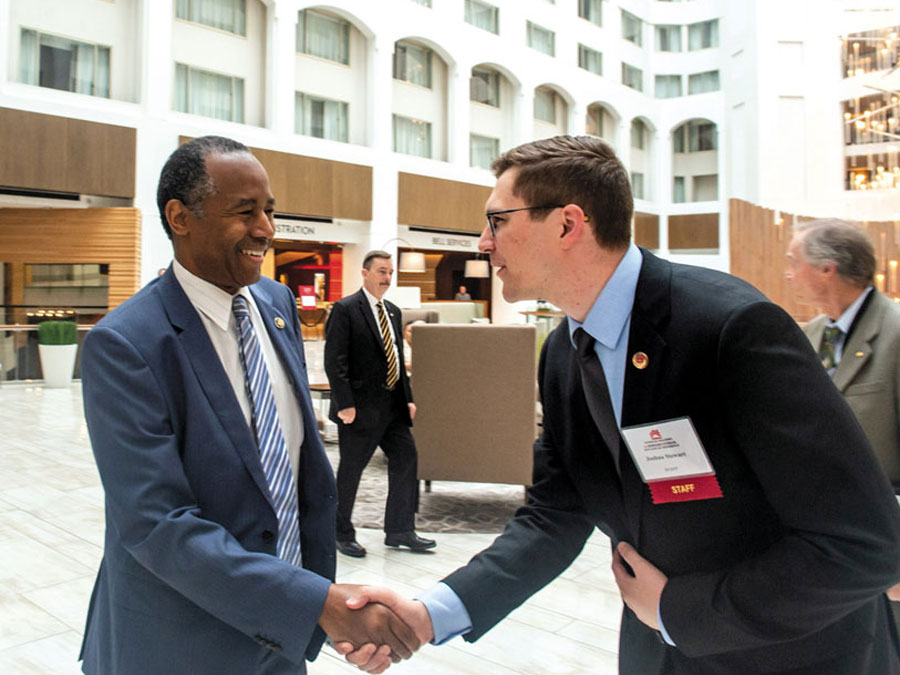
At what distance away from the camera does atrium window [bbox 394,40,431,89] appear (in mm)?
20281

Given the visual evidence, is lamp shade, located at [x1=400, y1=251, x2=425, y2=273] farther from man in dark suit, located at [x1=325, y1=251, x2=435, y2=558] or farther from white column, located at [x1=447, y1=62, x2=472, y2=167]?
man in dark suit, located at [x1=325, y1=251, x2=435, y2=558]

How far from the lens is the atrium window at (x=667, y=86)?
98.7 ft

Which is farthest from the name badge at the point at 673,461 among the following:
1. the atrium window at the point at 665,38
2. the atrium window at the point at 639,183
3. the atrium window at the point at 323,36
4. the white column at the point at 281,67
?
the atrium window at the point at 665,38

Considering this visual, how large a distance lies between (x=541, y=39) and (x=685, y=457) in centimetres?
2523

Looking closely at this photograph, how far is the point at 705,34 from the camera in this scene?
30.3 meters

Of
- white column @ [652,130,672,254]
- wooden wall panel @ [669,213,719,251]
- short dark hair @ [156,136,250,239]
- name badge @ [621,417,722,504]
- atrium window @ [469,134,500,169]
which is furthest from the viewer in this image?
white column @ [652,130,672,254]

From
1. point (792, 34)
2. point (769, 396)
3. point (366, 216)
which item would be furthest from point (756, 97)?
point (769, 396)

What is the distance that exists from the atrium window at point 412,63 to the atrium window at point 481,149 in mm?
2281

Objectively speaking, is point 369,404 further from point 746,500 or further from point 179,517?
point 746,500

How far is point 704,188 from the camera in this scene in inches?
1189

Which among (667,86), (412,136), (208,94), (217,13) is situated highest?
(667,86)

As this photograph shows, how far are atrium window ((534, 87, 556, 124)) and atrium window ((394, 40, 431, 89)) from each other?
15.7 ft

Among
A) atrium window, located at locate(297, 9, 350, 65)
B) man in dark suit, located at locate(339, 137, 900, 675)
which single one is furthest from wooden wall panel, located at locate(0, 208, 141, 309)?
man in dark suit, located at locate(339, 137, 900, 675)

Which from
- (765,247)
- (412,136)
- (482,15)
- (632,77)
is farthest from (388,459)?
(632,77)
